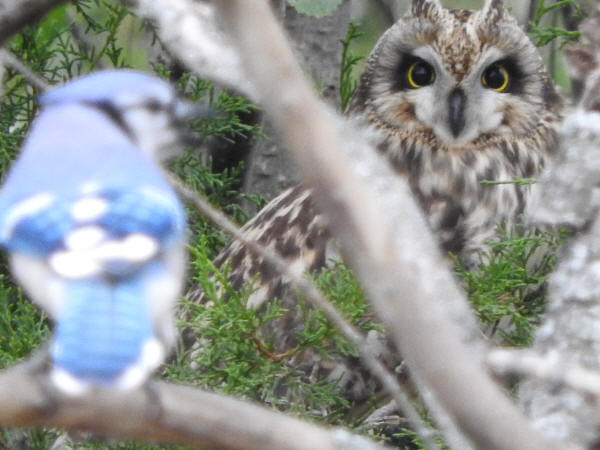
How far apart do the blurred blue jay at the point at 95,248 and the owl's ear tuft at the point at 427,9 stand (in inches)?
52.5

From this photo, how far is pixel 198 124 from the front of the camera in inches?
81.6

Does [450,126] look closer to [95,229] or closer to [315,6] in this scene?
[315,6]

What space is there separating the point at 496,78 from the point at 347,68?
1.04 ft

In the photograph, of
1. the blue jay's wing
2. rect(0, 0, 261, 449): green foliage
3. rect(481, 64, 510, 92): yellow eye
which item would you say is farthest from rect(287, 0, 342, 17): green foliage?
the blue jay's wing

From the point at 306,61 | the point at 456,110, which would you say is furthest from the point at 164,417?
the point at 306,61

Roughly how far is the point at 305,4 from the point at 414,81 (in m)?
0.54

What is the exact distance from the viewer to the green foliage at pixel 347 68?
7.17 ft

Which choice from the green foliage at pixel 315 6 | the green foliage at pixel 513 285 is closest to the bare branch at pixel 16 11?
the green foliage at pixel 315 6

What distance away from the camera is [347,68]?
2.30 m

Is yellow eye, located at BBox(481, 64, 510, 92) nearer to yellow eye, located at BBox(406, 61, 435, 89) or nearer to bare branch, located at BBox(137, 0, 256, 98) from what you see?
yellow eye, located at BBox(406, 61, 435, 89)

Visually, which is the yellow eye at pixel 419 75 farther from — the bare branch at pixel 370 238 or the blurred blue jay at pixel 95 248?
the bare branch at pixel 370 238

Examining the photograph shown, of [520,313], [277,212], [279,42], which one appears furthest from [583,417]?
[277,212]

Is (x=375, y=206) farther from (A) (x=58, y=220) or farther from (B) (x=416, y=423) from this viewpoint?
(B) (x=416, y=423)

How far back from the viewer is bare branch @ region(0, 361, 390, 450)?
0.92 m
